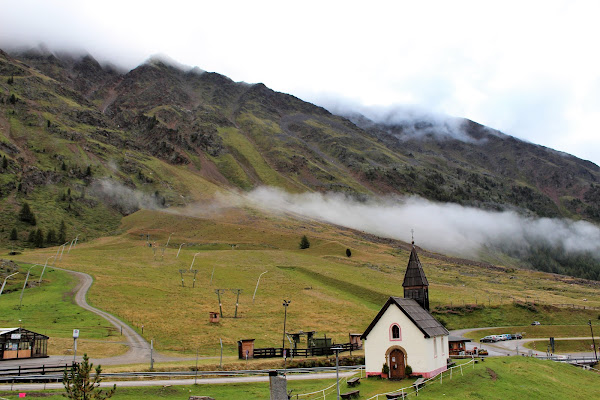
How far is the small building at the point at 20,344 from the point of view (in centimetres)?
5359

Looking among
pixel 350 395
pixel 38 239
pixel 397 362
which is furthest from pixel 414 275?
pixel 38 239

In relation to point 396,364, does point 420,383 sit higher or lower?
lower

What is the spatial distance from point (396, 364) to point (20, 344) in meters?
39.8

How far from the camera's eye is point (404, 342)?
143 ft

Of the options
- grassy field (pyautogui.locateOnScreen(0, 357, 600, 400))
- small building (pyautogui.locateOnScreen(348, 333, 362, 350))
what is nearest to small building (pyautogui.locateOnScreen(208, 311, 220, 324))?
small building (pyautogui.locateOnScreen(348, 333, 362, 350))

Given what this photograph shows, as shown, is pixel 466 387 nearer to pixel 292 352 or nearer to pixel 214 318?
pixel 292 352

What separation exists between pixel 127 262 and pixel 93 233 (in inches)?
2839

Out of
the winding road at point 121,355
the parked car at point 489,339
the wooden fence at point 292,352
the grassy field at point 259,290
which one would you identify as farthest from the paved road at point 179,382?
the parked car at point 489,339

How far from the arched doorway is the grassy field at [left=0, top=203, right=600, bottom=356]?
2609 cm

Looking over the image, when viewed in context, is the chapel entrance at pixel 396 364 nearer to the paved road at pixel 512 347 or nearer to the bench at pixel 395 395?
the bench at pixel 395 395

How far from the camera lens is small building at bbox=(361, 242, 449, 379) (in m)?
42.6

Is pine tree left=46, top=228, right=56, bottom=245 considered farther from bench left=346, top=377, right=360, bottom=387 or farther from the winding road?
bench left=346, top=377, right=360, bottom=387

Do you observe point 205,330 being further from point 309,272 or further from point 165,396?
point 309,272

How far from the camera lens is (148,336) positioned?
67.6m
